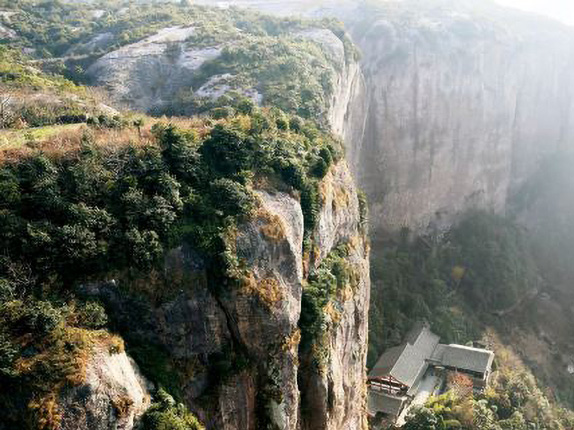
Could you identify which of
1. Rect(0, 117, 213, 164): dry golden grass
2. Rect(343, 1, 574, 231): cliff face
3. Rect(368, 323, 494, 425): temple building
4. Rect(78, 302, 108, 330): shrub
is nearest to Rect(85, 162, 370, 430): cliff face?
Rect(78, 302, 108, 330): shrub

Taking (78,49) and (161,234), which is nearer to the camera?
(161,234)

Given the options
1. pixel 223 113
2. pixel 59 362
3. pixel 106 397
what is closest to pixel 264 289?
pixel 106 397

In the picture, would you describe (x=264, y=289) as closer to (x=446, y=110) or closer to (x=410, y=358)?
(x=410, y=358)

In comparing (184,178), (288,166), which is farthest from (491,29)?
(184,178)

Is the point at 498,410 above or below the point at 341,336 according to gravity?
below

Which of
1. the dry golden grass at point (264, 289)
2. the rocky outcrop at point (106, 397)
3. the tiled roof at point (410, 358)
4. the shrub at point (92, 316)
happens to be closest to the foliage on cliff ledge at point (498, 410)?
the tiled roof at point (410, 358)

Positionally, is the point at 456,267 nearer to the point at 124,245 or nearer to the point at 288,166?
the point at 288,166

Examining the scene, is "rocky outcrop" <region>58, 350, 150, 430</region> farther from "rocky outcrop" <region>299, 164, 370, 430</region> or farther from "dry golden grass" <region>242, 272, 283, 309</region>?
"rocky outcrop" <region>299, 164, 370, 430</region>
